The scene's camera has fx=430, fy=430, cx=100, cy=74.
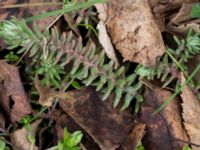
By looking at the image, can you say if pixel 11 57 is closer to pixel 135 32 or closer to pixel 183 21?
pixel 135 32

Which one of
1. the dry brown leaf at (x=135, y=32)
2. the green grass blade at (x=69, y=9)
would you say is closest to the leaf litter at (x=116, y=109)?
the dry brown leaf at (x=135, y=32)

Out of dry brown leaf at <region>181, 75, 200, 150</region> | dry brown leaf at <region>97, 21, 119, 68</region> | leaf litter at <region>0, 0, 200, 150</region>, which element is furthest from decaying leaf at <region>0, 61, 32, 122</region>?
dry brown leaf at <region>181, 75, 200, 150</region>

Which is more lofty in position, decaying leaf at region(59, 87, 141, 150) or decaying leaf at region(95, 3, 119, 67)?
decaying leaf at region(95, 3, 119, 67)

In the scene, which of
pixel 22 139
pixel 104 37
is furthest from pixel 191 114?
pixel 22 139

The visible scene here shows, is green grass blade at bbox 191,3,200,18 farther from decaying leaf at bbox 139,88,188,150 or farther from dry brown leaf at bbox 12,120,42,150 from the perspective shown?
dry brown leaf at bbox 12,120,42,150

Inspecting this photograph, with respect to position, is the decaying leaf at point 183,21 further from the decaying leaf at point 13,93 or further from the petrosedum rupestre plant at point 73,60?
the decaying leaf at point 13,93

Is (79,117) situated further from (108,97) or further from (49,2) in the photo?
(49,2)

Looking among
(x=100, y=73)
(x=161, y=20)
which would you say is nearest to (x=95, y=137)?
(x=100, y=73)
